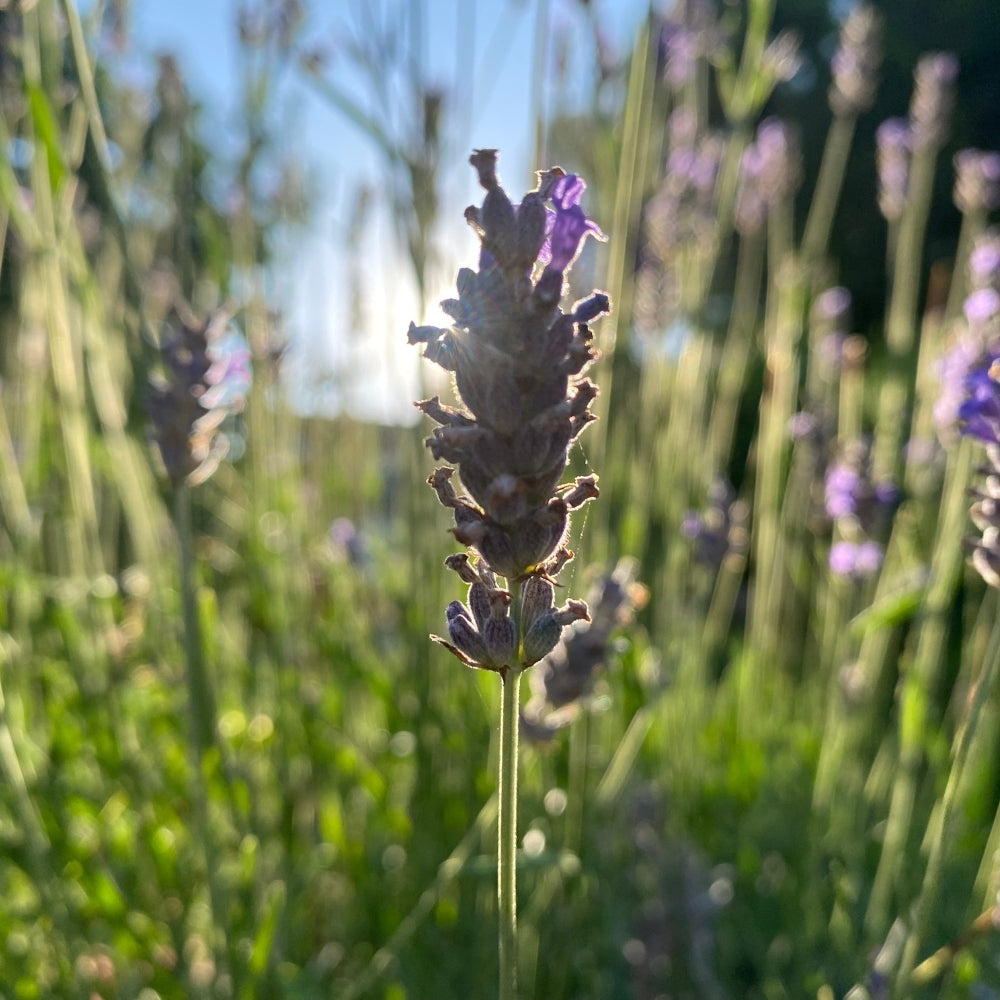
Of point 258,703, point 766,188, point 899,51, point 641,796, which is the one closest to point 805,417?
point 641,796

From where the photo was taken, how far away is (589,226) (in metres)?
0.65

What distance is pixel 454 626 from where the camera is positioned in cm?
61

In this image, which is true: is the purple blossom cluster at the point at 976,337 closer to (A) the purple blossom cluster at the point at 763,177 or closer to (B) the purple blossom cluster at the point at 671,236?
(B) the purple blossom cluster at the point at 671,236

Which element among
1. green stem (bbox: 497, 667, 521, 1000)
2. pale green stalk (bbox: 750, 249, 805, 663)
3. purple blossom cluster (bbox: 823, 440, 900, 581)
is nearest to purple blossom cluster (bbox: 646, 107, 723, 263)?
pale green stalk (bbox: 750, 249, 805, 663)

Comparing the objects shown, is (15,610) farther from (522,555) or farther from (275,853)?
(522,555)

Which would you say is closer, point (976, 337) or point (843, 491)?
point (976, 337)

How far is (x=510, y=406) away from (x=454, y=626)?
5.7 inches

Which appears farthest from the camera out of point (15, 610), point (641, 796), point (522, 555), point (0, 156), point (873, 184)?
point (873, 184)

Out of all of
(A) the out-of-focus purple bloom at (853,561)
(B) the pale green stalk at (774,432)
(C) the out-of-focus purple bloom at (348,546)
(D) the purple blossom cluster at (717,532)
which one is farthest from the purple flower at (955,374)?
(C) the out-of-focus purple bloom at (348,546)

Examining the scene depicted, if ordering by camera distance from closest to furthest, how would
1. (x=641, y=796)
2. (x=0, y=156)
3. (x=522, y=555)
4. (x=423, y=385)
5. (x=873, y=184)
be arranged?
(x=522, y=555) → (x=0, y=156) → (x=423, y=385) → (x=641, y=796) → (x=873, y=184)

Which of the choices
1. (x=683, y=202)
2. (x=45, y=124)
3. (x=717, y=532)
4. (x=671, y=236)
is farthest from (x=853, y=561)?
(x=45, y=124)

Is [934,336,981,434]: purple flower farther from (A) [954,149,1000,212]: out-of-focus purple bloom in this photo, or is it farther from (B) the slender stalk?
(B) the slender stalk

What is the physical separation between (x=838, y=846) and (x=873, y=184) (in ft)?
33.0

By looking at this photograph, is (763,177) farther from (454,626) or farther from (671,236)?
(454,626)
